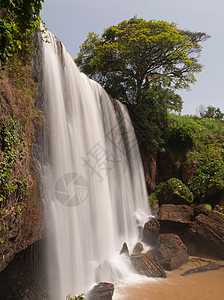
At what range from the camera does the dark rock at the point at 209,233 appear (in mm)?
9000

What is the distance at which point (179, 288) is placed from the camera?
259 inches

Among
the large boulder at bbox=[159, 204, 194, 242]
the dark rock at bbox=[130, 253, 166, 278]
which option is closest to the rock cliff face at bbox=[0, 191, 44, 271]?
the dark rock at bbox=[130, 253, 166, 278]

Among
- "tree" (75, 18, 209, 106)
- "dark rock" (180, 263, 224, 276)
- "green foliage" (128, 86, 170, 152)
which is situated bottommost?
"dark rock" (180, 263, 224, 276)

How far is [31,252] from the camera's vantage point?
18.9ft

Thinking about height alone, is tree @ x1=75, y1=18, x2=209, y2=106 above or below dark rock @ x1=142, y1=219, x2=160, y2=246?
above

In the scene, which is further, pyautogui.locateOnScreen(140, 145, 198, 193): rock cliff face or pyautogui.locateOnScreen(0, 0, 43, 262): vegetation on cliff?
pyautogui.locateOnScreen(140, 145, 198, 193): rock cliff face

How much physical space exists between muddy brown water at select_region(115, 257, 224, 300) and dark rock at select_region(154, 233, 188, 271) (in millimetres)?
398

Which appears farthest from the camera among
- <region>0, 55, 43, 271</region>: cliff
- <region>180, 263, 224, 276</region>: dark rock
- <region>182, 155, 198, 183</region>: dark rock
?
<region>182, 155, 198, 183</region>: dark rock

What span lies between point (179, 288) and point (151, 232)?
319 cm

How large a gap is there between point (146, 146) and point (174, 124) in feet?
A: 12.2

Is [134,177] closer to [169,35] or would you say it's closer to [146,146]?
[146,146]

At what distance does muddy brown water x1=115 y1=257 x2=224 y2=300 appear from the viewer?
6.09 meters

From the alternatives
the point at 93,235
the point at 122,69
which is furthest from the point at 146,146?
the point at 93,235

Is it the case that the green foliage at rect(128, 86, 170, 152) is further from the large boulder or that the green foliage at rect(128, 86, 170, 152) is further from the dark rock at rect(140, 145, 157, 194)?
the large boulder
